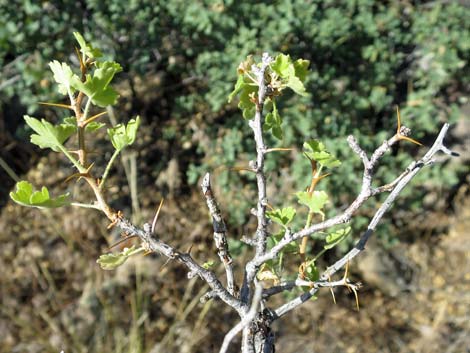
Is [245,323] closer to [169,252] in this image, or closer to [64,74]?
[169,252]

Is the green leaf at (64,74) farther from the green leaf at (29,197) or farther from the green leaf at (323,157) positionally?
the green leaf at (323,157)

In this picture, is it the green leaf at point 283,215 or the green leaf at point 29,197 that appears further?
the green leaf at point 283,215

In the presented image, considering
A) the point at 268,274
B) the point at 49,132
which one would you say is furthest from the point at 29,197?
the point at 268,274

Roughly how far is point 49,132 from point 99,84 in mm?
89

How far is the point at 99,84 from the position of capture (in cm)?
78

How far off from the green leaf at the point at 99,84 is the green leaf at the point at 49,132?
2.2 inches

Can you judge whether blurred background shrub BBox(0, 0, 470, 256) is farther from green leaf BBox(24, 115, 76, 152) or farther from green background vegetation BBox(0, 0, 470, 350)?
green leaf BBox(24, 115, 76, 152)

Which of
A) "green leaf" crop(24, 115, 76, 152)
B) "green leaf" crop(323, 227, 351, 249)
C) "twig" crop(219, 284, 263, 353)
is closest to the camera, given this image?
"twig" crop(219, 284, 263, 353)

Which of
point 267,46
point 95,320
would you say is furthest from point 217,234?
point 95,320

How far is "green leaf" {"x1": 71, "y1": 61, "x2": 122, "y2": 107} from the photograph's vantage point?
77cm

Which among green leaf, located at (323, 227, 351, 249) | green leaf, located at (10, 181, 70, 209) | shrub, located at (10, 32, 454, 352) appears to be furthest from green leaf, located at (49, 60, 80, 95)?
green leaf, located at (323, 227, 351, 249)

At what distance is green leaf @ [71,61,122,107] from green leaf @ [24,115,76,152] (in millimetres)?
57

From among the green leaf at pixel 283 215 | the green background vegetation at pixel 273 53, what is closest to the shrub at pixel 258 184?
the green leaf at pixel 283 215

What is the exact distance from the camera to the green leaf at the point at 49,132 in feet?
2.55
